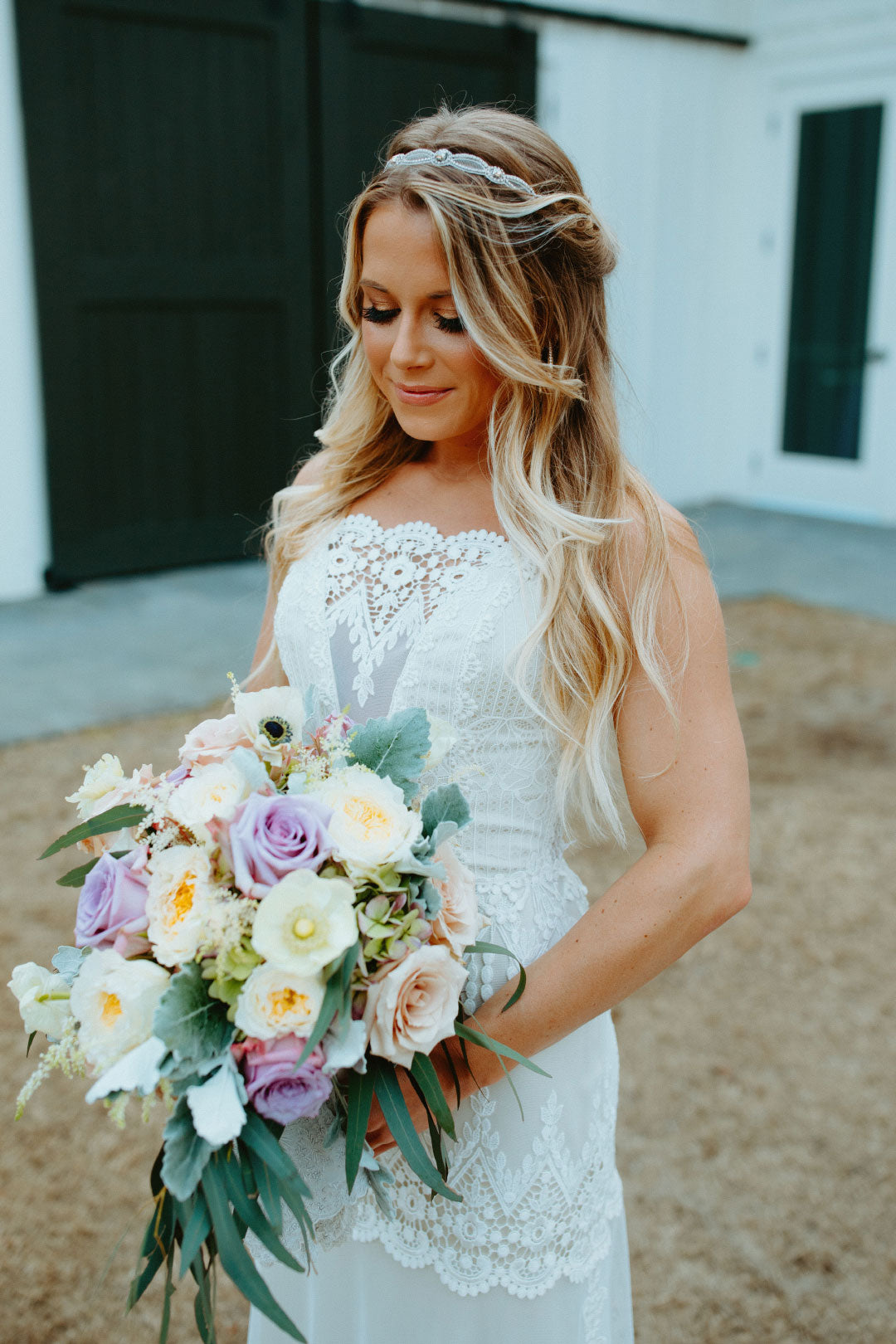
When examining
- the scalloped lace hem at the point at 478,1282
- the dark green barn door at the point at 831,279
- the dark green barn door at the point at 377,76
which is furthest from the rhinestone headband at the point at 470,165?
the dark green barn door at the point at 831,279

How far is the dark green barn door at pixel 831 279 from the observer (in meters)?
8.87

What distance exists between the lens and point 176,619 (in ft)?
21.7

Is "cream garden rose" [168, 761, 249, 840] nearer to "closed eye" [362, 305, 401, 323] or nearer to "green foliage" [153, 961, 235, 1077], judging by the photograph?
"green foliage" [153, 961, 235, 1077]

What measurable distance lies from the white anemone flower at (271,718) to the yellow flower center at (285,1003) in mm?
248

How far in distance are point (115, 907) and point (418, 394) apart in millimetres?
683

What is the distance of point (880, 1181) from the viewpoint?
2598 millimetres

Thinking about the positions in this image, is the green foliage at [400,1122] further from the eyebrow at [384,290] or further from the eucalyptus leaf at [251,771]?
the eyebrow at [384,290]

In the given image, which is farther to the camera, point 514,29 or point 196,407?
point 514,29

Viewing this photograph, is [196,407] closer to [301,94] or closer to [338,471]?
[301,94]

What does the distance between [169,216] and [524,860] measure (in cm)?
639

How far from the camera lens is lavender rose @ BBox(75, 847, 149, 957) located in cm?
115

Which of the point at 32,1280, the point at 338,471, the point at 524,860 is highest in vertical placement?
the point at 338,471

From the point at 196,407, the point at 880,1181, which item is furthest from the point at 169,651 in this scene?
the point at 880,1181

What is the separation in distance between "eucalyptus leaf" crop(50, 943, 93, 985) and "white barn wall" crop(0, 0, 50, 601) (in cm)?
614
